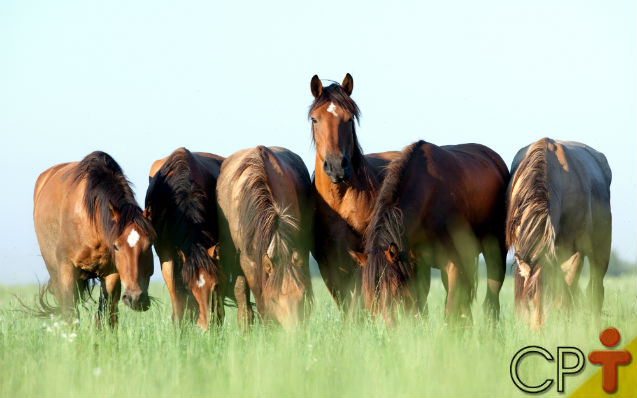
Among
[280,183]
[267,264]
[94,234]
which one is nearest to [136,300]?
[94,234]

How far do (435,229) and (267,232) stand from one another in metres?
1.98

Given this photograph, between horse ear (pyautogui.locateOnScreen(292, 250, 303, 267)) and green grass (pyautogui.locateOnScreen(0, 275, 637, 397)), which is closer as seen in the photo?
green grass (pyautogui.locateOnScreen(0, 275, 637, 397))

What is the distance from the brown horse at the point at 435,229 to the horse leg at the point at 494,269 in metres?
0.01

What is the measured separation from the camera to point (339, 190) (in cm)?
788

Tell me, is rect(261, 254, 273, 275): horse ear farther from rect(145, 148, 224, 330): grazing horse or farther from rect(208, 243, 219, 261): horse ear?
rect(208, 243, 219, 261): horse ear

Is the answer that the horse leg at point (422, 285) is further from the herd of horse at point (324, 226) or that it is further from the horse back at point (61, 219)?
the horse back at point (61, 219)

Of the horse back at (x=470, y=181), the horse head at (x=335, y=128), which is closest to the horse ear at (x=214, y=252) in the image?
the horse head at (x=335, y=128)

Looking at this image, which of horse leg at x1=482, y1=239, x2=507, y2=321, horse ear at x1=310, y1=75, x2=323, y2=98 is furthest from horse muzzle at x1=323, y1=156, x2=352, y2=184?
horse leg at x1=482, y1=239, x2=507, y2=321

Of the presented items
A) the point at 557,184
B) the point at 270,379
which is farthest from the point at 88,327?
the point at 557,184

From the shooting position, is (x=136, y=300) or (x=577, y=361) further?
(x=136, y=300)

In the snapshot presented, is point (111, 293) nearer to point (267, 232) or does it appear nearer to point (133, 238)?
point (133, 238)

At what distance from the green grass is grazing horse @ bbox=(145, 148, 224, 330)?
65 centimetres

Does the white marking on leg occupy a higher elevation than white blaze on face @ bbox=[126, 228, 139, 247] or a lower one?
lower

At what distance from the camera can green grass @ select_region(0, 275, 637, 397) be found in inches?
194
